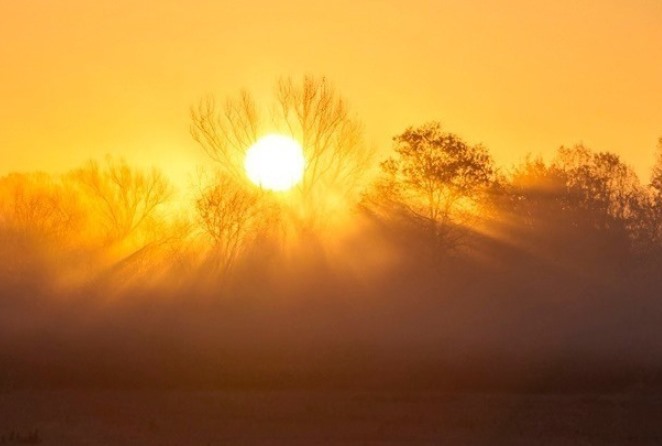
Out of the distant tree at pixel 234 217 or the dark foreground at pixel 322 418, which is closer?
the dark foreground at pixel 322 418

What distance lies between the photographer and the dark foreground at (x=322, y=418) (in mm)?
23797

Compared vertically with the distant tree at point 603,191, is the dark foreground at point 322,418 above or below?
below

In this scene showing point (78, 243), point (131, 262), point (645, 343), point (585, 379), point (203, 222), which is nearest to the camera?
point (585, 379)

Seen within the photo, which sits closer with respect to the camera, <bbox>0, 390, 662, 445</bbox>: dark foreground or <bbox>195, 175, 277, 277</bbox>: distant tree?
<bbox>0, 390, 662, 445</bbox>: dark foreground

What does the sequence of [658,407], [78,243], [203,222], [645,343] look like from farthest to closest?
[78,243], [203,222], [645,343], [658,407]

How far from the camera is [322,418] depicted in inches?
1044

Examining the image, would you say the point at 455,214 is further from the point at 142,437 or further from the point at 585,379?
the point at 142,437

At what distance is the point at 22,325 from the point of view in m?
36.6

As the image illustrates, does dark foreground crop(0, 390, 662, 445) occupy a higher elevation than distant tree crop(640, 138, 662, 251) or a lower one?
lower

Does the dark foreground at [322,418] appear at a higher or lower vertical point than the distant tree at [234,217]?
lower

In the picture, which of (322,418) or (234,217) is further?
(234,217)

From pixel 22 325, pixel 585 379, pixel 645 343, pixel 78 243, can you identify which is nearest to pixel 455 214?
pixel 645 343

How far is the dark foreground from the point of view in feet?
78.1

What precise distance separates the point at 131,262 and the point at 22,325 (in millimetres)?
11843
